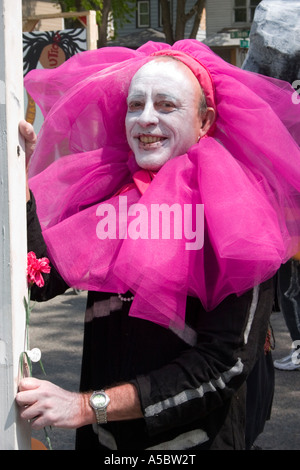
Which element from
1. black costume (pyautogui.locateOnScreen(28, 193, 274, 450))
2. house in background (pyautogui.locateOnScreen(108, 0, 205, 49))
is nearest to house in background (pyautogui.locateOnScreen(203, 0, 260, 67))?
house in background (pyautogui.locateOnScreen(108, 0, 205, 49))

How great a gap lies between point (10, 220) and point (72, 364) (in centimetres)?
371

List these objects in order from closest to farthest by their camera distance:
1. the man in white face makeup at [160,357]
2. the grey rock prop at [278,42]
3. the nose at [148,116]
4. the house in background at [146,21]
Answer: the man in white face makeup at [160,357]
the nose at [148,116]
the grey rock prop at [278,42]
the house in background at [146,21]

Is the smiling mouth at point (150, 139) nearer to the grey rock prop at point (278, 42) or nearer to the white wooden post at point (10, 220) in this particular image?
the white wooden post at point (10, 220)

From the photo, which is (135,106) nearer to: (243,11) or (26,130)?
(26,130)

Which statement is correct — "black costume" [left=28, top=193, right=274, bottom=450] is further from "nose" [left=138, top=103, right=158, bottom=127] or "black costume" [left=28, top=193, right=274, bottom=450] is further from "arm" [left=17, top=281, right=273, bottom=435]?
"nose" [left=138, top=103, right=158, bottom=127]

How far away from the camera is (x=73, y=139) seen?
222cm

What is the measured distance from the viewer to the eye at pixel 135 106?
6.45ft

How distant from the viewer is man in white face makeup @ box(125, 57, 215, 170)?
191cm

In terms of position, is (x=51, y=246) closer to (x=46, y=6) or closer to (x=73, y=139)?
(x=73, y=139)

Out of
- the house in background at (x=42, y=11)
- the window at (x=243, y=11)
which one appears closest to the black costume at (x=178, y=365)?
the house in background at (x=42, y=11)

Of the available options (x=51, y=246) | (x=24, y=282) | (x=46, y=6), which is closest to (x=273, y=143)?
(x=51, y=246)

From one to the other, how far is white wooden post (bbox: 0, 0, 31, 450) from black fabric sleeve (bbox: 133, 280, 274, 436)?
1.26 ft

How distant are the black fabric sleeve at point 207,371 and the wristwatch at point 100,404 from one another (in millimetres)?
90

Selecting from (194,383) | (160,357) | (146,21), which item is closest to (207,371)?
(194,383)
